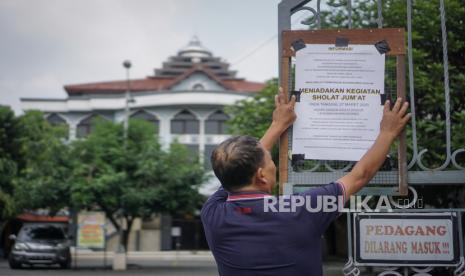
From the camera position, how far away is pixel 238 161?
2.45 m

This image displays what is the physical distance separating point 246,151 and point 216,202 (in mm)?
319

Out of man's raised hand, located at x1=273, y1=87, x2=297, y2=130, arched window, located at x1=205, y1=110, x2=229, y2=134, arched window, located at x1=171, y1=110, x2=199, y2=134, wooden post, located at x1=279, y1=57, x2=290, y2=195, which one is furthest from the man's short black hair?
arched window, located at x1=171, y1=110, x2=199, y2=134

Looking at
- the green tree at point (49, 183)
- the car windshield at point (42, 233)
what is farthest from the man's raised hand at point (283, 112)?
the green tree at point (49, 183)

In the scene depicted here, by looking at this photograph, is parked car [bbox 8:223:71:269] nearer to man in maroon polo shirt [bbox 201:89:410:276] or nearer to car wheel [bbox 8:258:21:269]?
car wheel [bbox 8:258:21:269]

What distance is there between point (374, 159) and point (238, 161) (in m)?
0.57

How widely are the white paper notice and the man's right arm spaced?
68cm

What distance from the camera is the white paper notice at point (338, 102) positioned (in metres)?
3.66

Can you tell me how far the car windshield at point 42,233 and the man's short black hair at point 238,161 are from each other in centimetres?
2058

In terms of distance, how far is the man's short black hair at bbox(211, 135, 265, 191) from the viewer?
2.46 m

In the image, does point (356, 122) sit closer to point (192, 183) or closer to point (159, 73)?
point (192, 183)

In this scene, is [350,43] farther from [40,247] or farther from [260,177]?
[40,247]

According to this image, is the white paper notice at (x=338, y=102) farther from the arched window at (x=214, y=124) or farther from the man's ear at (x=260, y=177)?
the arched window at (x=214, y=124)

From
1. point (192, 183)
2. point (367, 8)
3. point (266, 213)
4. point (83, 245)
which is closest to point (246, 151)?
point (266, 213)

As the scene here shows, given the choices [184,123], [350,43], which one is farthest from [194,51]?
[350,43]
